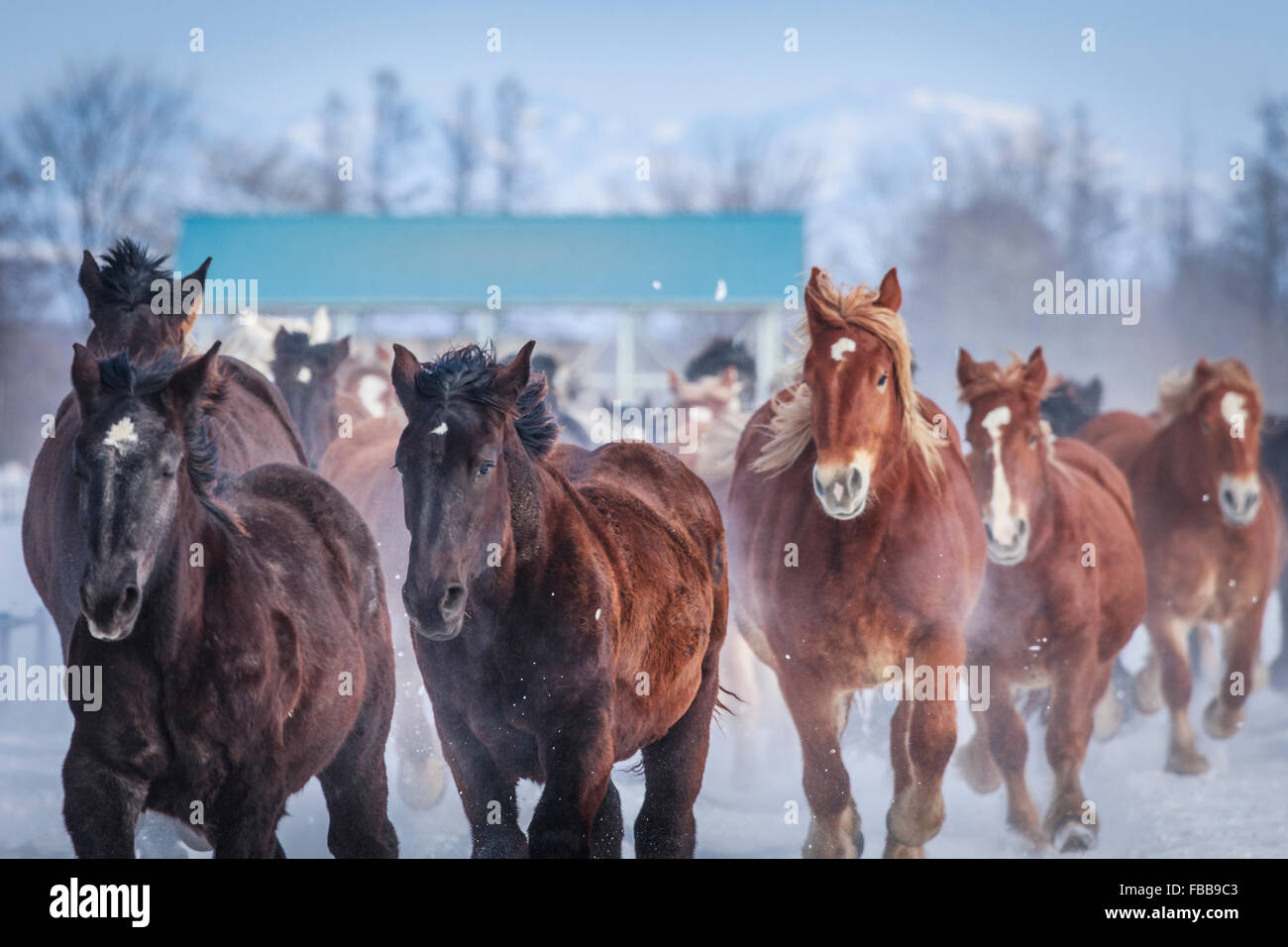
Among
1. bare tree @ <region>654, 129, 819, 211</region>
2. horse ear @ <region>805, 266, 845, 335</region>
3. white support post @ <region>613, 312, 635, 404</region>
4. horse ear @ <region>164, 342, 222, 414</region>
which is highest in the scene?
bare tree @ <region>654, 129, 819, 211</region>

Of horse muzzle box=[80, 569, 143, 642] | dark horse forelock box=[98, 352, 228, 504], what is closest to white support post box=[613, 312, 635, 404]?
dark horse forelock box=[98, 352, 228, 504]

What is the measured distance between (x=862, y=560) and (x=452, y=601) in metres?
2.07

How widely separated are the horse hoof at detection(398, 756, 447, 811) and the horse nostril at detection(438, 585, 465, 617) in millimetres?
3162

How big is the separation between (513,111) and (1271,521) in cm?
1434

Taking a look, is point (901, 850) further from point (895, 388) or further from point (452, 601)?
point (452, 601)

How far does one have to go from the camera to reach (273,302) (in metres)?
12.7

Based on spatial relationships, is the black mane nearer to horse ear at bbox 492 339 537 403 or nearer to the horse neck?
the horse neck

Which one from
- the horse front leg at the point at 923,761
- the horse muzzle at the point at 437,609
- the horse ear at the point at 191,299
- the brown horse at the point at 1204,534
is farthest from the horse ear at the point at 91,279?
the brown horse at the point at 1204,534

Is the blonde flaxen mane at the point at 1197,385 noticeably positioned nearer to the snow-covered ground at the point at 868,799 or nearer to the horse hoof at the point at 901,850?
the snow-covered ground at the point at 868,799

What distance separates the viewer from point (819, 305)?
509cm

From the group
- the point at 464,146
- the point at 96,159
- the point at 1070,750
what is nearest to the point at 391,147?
the point at 464,146

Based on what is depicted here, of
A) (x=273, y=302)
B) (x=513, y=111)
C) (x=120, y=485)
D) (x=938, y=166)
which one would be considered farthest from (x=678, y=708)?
(x=513, y=111)

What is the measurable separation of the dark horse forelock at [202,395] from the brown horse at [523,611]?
18.9 inches

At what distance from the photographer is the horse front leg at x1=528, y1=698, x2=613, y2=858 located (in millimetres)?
3590
